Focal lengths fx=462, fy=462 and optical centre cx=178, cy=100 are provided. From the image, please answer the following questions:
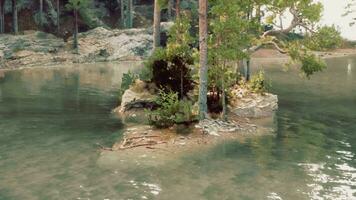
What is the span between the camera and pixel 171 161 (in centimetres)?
1839

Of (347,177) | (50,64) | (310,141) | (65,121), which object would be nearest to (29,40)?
(50,64)

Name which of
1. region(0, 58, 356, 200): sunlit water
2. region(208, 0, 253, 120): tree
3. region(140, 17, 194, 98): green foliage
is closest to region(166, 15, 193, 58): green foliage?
region(140, 17, 194, 98): green foliage

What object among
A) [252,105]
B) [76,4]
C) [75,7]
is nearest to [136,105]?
[252,105]

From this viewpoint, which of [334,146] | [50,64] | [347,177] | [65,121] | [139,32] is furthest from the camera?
[139,32]

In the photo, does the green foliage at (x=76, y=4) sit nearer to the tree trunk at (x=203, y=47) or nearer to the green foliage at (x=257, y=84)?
the green foliage at (x=257, y=84)

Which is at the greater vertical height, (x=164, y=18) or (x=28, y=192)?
(x=164, y=18)

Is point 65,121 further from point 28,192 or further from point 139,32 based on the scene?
point 139,32

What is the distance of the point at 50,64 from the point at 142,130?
4696 centimetres

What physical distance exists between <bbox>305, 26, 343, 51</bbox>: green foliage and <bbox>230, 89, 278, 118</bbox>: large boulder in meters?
4.16

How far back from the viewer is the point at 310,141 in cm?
2222

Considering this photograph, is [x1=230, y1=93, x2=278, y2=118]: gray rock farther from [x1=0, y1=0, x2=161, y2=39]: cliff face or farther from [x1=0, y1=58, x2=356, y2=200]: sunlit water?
[x1=0, y1=0, x2=161, y2=39]: cliff face

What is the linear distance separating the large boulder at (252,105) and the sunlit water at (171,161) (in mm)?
899

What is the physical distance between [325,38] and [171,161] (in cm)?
1347

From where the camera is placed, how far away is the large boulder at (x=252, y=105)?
27.4 m
